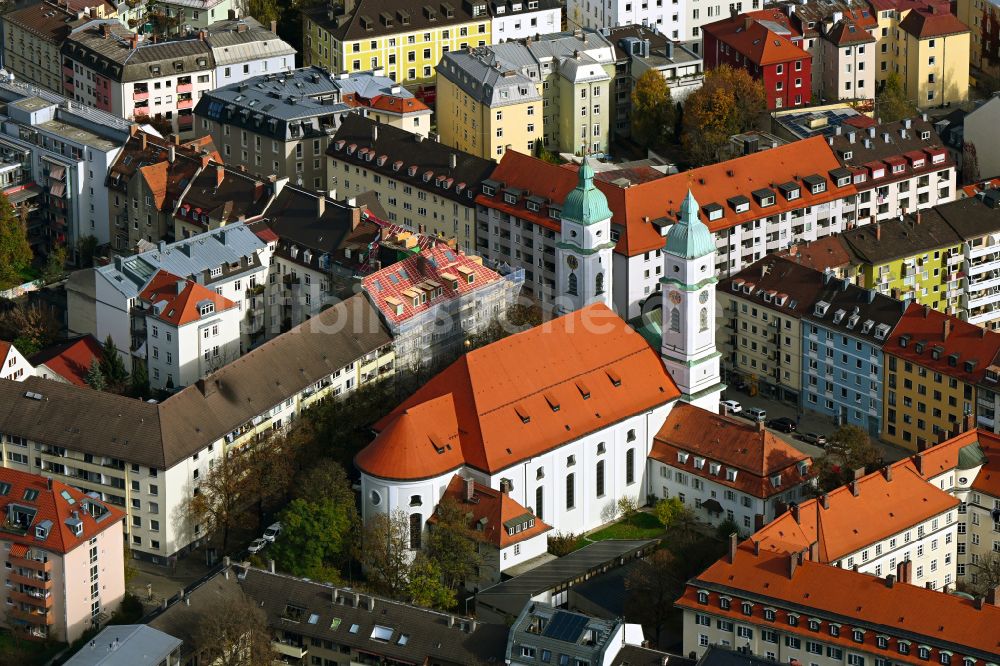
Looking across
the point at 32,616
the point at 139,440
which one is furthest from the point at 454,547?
the point at 32,616

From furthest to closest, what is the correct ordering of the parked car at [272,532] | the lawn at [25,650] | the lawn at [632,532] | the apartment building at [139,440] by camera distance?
the lawn at [632,532]
the parked car at [272,532]
the apartment building at [139,440]
the lawn at [25,650]

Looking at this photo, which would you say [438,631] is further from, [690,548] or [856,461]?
[856,461]

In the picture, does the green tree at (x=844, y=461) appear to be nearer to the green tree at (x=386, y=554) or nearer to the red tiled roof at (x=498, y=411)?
the red tiled roof at (x=498, y=411)

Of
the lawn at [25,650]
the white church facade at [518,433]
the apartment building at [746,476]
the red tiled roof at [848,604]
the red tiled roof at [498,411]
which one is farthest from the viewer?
the apartment building at [746,476]

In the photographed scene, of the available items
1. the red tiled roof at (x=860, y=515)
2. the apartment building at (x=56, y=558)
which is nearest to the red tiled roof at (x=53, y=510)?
the apartment building at (x=56, y=558)

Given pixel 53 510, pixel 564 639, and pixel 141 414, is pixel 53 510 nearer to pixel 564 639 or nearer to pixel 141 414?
pixel 141 414
